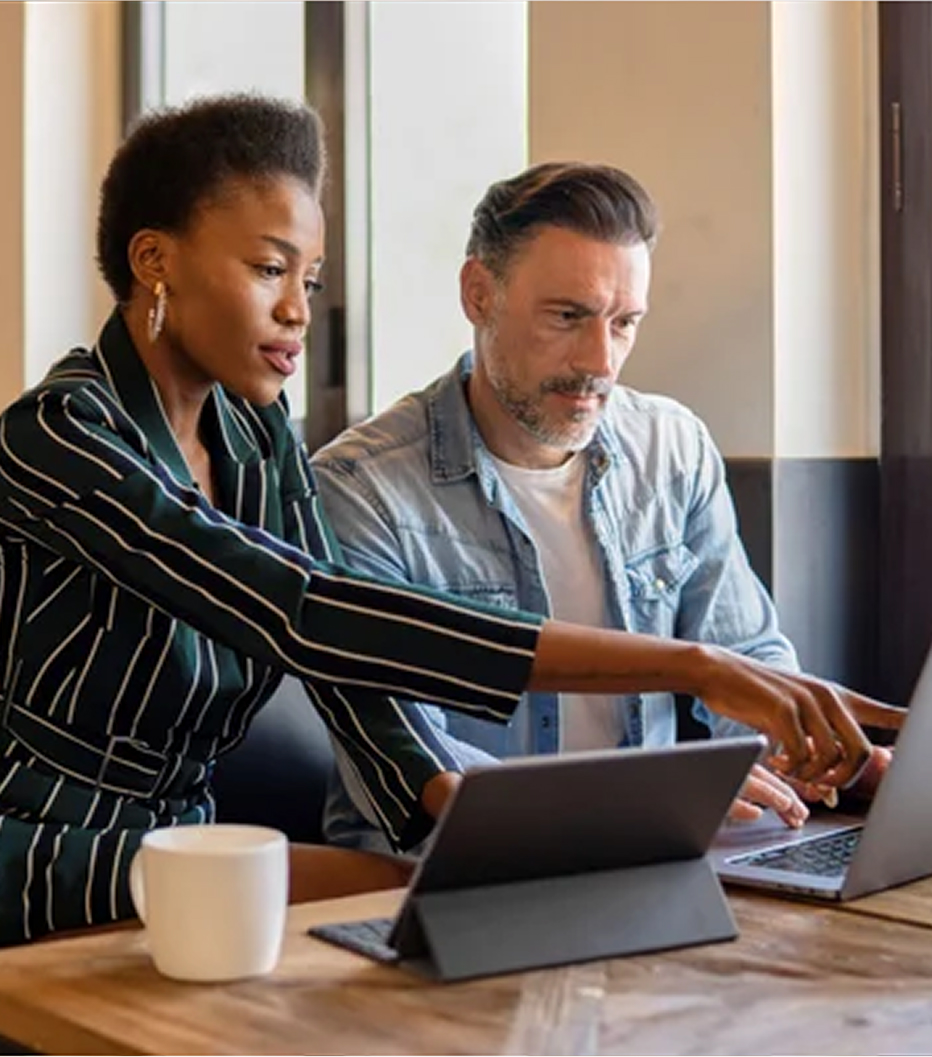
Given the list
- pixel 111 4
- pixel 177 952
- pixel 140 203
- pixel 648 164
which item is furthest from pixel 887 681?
pixel 111 4

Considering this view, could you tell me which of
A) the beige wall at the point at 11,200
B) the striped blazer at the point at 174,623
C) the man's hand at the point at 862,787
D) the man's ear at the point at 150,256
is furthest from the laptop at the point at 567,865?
A: the beige wall at the point at 11,200

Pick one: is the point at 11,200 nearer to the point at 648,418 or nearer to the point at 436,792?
the point at 648,418

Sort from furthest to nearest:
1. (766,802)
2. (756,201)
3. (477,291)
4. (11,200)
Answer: (11,200) → (756,201) → (477,291) → (766,802)

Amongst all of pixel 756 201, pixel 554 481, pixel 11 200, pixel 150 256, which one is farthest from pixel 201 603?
pixel 11 200

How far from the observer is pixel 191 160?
5.18ft

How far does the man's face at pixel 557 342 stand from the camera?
196cm

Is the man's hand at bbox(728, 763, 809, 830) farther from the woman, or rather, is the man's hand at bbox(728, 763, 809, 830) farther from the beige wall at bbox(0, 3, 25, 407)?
the beige wall at bbox(0, 3, 25, 407)

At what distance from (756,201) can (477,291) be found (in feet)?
1.21

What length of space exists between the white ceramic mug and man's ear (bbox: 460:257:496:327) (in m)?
1.11

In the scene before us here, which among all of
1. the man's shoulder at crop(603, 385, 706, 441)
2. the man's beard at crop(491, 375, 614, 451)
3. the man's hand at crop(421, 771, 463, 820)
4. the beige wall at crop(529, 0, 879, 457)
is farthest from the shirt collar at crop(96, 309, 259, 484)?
the beige wall at crop(529, 0, 879, 457)

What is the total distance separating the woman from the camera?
1.30 metres

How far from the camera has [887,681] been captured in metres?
2.26

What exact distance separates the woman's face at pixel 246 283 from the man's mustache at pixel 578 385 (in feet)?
1.42

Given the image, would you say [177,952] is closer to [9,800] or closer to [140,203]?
[9,800]
